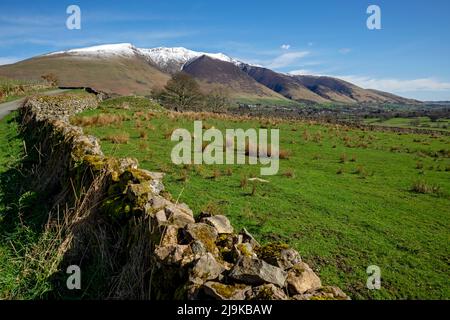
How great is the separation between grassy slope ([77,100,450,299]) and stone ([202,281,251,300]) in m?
2.90

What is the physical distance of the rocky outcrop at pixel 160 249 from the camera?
12.5ft

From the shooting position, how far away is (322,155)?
60.6 feet

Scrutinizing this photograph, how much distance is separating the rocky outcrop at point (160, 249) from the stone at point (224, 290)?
0.01 meters

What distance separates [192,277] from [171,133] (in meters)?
17.0

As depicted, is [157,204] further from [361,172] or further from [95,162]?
[361,172]

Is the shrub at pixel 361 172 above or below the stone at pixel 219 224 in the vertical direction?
below

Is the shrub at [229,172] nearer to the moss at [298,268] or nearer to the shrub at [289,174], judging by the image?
the shrub at [289,174]

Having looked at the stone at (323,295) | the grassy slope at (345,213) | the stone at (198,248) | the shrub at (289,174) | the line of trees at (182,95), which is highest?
the line of trees at (182,95)

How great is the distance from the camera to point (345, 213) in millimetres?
9336

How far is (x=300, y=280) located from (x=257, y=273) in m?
0.54

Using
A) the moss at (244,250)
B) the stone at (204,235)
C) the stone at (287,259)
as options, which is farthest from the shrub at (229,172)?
the stone at (287,259)

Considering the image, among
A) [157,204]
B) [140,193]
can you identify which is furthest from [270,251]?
[140,193]
